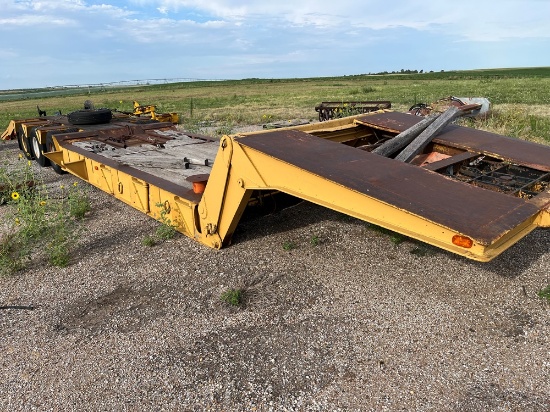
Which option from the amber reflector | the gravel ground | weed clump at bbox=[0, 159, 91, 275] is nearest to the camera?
the amber reflector

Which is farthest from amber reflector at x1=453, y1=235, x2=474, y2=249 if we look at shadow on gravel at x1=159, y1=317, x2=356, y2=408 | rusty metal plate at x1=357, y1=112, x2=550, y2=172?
rusty metal plate at x1=357, y1=112, x2=550, y2=172

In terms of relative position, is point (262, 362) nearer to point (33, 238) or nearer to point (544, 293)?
point (544, 293)

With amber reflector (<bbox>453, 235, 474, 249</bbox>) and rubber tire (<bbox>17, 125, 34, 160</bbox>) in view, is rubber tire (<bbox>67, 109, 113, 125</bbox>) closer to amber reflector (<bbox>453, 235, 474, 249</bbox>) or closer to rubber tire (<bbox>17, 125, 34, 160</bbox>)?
rubber tire (<bbox>17, 125, 34, 160</bbox>)

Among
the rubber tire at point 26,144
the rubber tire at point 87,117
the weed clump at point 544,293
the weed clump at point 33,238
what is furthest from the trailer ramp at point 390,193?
the rubber tire at point 26,144

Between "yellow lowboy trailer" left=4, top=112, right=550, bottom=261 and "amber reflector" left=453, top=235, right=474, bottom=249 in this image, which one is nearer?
Answer: "amber reflector" left=453, top=235, right=474, bottom=249

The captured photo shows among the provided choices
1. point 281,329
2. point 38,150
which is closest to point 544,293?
point 281,329

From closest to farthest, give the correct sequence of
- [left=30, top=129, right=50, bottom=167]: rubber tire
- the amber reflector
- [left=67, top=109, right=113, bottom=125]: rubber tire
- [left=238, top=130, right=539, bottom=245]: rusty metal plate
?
the amber reflector → [left=238, top=130, right=539, bottom=245]: rusty metal plate → [left=30, top=129, right=50, bottom=167]: rubber tire → [left=67, top=109, right=113, bottom=125]: rubber tire

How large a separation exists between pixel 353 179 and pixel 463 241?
82 cm

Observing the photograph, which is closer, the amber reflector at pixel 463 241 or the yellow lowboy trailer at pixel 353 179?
the amber reflector at pixel 463 241

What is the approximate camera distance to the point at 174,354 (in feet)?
9.73

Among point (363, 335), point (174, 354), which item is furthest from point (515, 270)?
point (174, 354)

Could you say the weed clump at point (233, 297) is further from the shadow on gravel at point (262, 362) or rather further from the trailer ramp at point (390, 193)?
the trailer ramp at point (390, 193)

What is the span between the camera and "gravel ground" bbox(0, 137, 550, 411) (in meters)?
2.59

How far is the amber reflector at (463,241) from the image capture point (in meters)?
2.24
